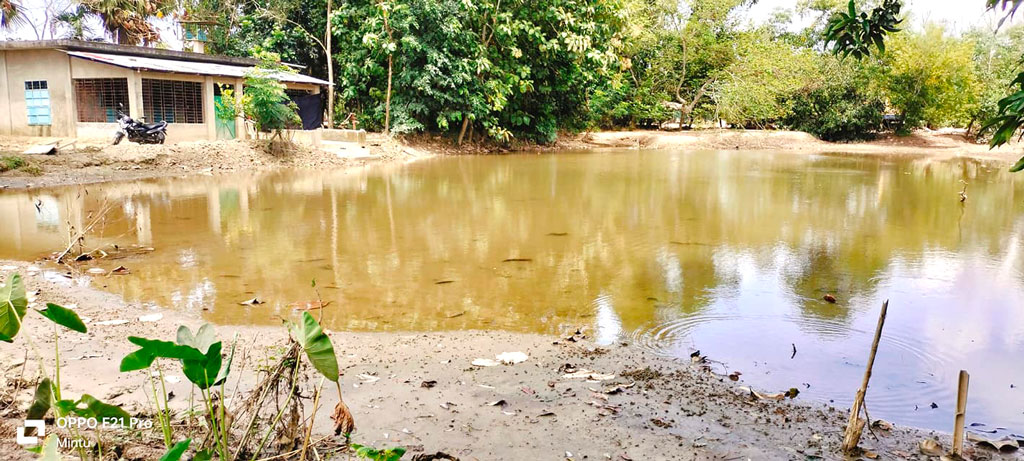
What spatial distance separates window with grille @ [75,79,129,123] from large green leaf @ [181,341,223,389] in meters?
20.4

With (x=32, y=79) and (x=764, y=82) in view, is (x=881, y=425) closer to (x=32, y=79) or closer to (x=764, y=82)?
(x=32, y=79)

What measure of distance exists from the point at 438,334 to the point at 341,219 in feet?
19.2

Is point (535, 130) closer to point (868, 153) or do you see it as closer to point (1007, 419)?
point (868, 153)

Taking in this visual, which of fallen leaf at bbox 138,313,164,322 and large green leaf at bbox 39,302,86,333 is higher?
large green leaf at bbox 39,302,86,333

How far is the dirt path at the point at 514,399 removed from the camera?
11.1 ft

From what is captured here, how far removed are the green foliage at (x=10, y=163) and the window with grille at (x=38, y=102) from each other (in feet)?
19.6

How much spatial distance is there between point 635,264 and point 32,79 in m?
19.6

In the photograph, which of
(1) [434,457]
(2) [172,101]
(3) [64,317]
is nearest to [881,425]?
(1) [434,457]

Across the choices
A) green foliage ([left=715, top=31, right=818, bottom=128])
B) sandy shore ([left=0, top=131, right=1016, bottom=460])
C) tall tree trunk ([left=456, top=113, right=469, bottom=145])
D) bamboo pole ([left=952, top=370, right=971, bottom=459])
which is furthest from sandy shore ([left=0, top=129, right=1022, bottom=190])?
bamboo pole ([left=952, top=370, right=971, bottom=459])

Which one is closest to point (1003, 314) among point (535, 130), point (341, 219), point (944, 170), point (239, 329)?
point (239, 329)

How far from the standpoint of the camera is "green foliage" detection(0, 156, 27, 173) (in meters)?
14.6

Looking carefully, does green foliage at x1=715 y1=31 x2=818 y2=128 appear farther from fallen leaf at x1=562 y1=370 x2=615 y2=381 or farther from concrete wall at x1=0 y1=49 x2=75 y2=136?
fallen leaf at x1=562 y1=370 x2=615 y2=381

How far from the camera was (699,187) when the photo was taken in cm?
1573

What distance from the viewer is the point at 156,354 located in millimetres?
2400
